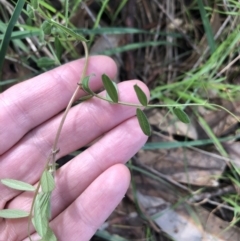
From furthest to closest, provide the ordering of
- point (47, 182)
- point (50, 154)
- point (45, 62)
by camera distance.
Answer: point (45, 62)
point (50, 154)
point (47, 182)

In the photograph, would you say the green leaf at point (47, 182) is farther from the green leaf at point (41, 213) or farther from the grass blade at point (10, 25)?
the grass blade at point (10, 25)

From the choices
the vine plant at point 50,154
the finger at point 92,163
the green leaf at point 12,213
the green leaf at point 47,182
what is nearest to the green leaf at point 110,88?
the vine plant at point 50,154

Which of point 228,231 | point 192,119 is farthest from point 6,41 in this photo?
point 228,231

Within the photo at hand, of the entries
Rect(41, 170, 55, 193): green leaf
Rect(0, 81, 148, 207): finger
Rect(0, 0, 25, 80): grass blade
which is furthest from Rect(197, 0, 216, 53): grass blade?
Rect(41, 170, 55, 193): green leaf

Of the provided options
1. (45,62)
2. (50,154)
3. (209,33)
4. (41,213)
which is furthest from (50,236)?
(209,33)

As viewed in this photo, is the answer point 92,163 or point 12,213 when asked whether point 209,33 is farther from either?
point 12,213

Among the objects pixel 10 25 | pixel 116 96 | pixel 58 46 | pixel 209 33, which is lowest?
pixel 209 33
